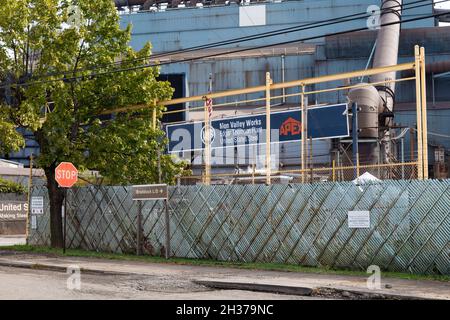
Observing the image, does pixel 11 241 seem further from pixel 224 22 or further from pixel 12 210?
pixel 224 22

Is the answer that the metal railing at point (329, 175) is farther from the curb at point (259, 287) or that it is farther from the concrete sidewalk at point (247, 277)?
the curb at point (259, 287)

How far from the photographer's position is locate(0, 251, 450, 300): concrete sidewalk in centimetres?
1387

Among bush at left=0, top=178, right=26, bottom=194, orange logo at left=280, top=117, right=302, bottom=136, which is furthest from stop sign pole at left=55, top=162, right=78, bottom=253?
Result: bush at left=0, top=178, right=26, bottom=194

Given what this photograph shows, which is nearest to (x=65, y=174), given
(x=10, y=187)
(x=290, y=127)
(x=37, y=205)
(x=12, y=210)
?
(x=37, y=205)

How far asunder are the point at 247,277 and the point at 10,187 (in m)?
26.6

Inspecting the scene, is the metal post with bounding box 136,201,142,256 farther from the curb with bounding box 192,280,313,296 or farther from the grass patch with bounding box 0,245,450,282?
the curb with bounding box 192,280,313,296

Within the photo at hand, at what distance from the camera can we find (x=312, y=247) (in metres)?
18.5

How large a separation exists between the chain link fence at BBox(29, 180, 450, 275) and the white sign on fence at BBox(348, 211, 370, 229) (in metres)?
0.14

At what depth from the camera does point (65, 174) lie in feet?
72.1

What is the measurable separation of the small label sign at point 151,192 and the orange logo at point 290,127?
760 cm

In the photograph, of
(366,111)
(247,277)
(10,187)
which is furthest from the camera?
(10,187)

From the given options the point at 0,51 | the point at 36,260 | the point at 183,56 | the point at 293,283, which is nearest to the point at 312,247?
the point at 293,283
